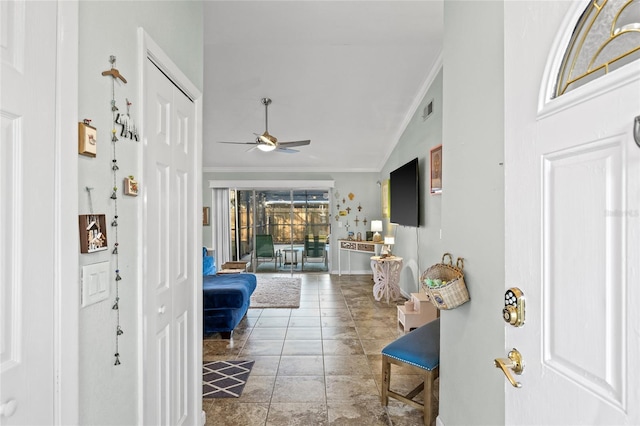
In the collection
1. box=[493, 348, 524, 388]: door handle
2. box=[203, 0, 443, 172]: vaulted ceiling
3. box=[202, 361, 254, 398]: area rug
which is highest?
box=[203, 0, 443, 172]: vaulted ceiling

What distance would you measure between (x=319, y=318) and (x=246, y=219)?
388 cm

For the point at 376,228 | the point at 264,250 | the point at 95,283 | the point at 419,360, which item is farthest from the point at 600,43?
the point at 264,250

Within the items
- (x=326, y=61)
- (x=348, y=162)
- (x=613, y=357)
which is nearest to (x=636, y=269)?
(x=613, y=357)

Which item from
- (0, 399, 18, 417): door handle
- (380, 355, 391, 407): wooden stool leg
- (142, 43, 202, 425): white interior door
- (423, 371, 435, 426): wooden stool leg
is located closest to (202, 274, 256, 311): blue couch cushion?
(142, 43, 202, 425): white interior door

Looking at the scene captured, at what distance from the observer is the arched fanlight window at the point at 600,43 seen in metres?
0.66

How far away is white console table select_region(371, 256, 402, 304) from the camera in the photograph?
527cm

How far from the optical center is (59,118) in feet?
3.00

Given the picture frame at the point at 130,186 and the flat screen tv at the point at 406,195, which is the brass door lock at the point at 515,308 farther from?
the flat screen tv at the point at 406,195

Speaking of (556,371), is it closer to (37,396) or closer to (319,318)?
(37,396)

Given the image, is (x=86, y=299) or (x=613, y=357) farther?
(x=86, y=299)

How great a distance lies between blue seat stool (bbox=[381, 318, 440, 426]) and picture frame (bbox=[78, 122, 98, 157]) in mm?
2071

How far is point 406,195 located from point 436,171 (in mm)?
1041

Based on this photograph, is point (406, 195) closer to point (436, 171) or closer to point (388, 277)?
point (436, 171)

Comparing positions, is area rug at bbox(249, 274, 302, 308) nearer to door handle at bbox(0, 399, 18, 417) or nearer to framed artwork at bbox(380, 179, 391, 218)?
framed artwork at bbox(380, 179, 391, 218)
